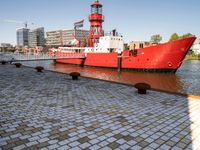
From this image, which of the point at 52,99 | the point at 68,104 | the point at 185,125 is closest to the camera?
the point at 185,125

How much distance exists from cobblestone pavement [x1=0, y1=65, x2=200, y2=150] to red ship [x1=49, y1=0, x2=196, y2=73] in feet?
62.5

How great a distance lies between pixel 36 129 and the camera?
19.0ft

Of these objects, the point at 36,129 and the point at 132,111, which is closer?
the point at 36,129

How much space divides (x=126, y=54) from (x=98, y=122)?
1052 inches

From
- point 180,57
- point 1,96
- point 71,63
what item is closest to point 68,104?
point 1,96

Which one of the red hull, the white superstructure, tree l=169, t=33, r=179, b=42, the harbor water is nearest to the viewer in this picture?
the harbor water

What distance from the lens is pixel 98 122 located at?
649 centimetres

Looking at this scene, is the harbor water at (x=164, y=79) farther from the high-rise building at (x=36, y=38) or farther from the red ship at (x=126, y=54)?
the high-rise building at (x=36, y=38)

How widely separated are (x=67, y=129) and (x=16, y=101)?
4314 mm

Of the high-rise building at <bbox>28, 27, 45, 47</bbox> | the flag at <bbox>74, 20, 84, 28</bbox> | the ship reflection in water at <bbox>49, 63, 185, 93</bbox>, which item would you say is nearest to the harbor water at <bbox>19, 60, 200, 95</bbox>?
the ship reflection in water at <bbox>49, 63, 185, 93</bbox>

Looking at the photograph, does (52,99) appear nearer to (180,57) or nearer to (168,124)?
(168,124)

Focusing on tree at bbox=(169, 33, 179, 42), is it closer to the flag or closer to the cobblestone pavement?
the flag

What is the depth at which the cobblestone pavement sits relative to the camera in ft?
16.4

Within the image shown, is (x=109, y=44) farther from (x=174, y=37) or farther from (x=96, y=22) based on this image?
(x=174, y=37)
